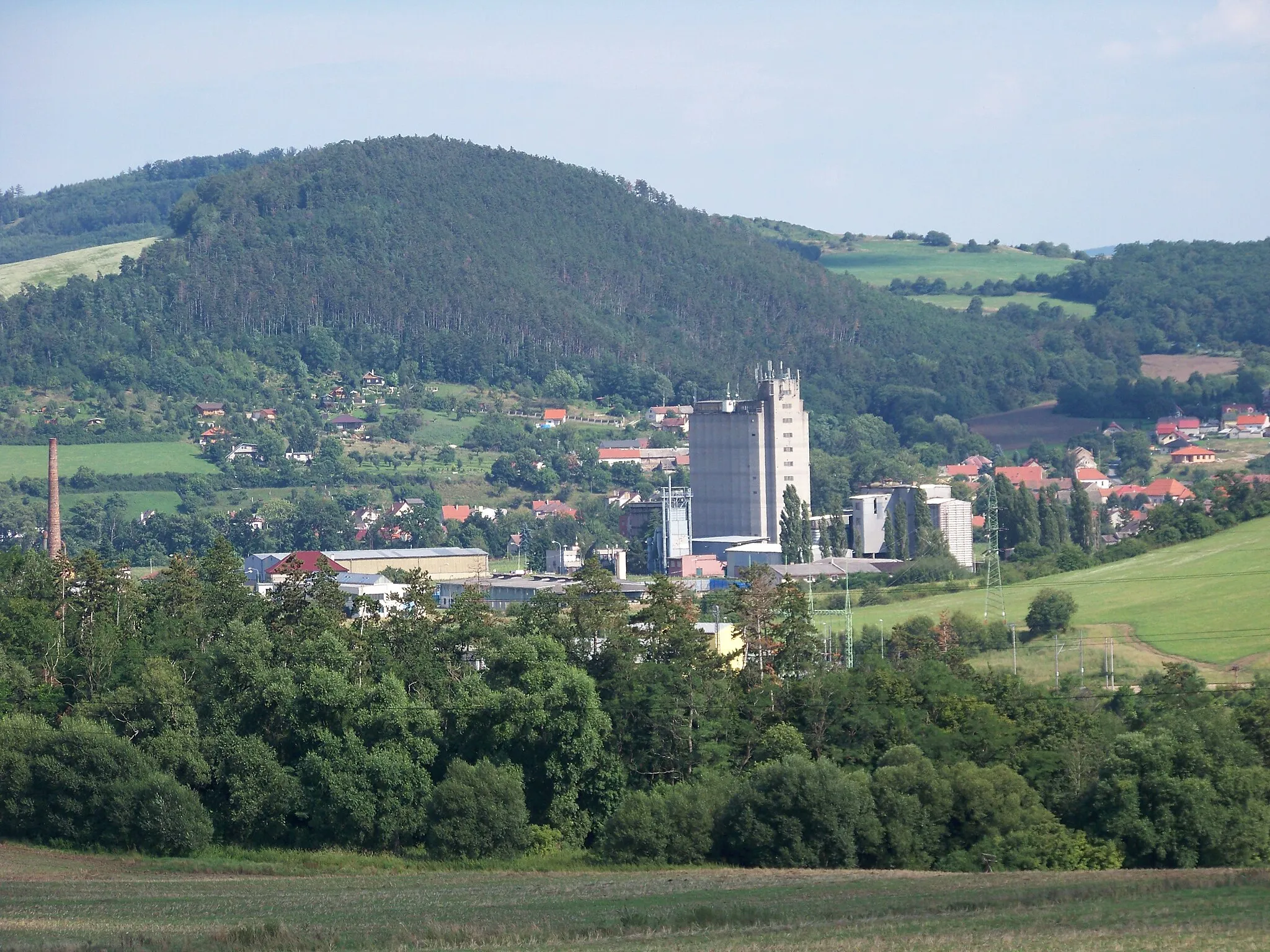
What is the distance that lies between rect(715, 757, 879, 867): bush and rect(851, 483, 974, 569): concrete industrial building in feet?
281

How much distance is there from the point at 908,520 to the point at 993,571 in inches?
1018

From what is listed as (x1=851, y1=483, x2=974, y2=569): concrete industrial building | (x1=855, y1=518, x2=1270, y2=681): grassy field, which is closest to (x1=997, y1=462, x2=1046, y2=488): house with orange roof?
(x1=851, y1=483, x2=974, y2=569): concrete industrial building

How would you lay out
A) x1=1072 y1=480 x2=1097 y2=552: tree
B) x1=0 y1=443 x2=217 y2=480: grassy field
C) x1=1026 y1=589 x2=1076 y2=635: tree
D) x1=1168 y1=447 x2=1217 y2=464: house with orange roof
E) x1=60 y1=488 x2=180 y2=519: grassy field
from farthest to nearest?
1. x1=1168 y1=447 x2=1217 y2=464: house with orange roof
2. x1=0 y1=443 x2=217 y2=480: grassy field
3. x1=60 y1=488 x2=180 y2=519: grassy field
4. x1=1072 y1=480 x2=1097 y2=552: tree
5. x1=1026 y1=589 x2=1076 y2=635: tree

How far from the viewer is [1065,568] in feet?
340

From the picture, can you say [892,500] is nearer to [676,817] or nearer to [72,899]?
[676,817]

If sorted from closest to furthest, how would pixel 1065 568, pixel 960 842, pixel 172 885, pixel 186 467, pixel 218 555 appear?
pixel 172 885 < pixel 960 842 < pixel 218 555 < pixel 1065 568 < pixel 186 467

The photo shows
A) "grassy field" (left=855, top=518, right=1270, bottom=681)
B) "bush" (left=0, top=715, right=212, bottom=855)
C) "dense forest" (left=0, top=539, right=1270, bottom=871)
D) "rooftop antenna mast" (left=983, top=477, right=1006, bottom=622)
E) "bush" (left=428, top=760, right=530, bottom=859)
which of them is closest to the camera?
"dense forest" (left=0, top=539, right=1270, bottom=871)

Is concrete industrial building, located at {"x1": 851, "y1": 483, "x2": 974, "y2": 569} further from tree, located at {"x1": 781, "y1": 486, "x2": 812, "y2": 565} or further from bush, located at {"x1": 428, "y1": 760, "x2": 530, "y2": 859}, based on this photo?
bush, located at {"x1": 428, "y1": 760, "x2": 530, "y2": 859}

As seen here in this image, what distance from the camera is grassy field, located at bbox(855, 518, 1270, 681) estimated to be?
3157 inches

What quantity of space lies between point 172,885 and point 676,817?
38.8ft

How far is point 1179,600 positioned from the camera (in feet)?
290

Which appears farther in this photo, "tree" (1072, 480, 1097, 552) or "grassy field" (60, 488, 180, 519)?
"grassy field" (60, 488, 180, 519)

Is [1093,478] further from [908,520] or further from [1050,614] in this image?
[1050,614]

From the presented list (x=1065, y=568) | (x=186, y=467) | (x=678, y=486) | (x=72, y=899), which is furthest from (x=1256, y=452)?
(x=72, y=899)
